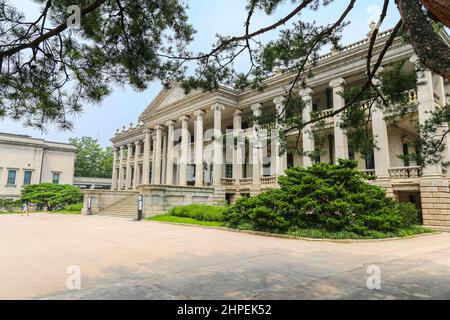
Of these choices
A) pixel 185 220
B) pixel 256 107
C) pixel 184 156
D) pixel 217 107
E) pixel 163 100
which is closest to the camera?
pixel 185 220

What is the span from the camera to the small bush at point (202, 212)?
15766mm

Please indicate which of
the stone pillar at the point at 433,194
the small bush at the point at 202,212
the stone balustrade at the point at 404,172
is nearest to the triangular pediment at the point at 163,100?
the small bush at the point at 202,212

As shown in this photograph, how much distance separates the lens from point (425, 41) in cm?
345

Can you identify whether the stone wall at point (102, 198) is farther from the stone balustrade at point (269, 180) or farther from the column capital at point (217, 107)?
the stone balustrade at point (269, 180)

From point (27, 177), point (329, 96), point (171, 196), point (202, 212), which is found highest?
point (329, 96)

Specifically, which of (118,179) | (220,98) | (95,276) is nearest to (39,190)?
(118,179)

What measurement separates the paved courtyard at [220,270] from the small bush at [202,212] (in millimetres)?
6923

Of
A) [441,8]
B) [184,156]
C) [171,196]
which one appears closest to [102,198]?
[184,156]

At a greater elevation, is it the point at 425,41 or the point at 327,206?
the point at 425,41

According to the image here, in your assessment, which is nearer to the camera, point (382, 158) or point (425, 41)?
point (425, 41)

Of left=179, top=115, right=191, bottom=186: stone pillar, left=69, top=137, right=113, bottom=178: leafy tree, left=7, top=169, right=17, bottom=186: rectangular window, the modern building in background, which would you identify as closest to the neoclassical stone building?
left=179, top=115, right=191, bottom=186: stone pillar

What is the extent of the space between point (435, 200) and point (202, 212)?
1284 centimetres

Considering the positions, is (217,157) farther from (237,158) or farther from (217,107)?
(217,107)

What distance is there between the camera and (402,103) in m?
6.12
